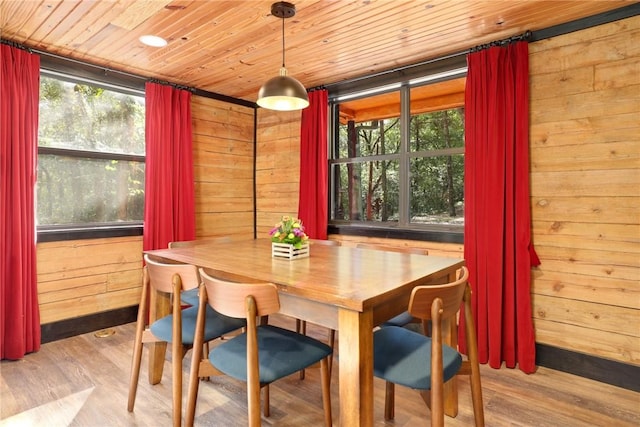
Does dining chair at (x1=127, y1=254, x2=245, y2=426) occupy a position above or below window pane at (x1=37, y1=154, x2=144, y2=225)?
below

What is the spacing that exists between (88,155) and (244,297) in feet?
9.09

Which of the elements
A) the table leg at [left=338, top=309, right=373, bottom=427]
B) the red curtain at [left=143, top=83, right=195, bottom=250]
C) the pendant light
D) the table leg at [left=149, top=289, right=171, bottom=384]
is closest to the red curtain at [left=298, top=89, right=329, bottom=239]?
the red curtain at [left=143, top=83, right=195, bottom=250]

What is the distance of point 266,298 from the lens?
1.45 m

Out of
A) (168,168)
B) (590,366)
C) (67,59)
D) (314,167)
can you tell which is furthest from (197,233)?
(590,366)

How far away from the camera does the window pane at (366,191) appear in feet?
11.9

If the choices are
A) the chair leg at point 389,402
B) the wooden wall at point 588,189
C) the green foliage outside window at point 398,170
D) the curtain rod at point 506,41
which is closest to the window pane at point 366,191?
the green foliage outside window at point 398,170

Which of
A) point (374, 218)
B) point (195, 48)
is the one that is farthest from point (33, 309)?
point (374, 218)

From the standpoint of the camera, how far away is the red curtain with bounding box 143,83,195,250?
→ 3543mm

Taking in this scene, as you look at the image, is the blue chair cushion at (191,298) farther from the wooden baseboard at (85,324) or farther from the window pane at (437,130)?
the window pane at (437,130)

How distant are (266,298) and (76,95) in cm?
306

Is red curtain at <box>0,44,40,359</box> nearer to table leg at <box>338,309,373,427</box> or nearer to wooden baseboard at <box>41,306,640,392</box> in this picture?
wooden baseboard at <box>41,306,640,392</box>

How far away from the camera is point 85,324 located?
3.25 meters

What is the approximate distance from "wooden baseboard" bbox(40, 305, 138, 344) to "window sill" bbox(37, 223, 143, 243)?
710 millimetres

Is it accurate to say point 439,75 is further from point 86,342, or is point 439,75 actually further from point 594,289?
point 86,342
